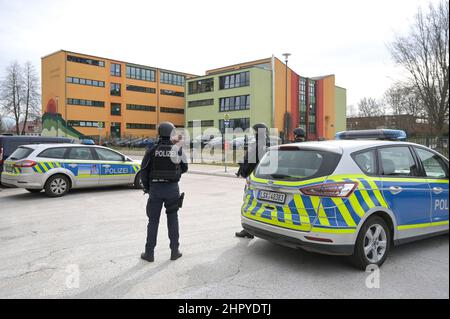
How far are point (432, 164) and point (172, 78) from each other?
2615 inches

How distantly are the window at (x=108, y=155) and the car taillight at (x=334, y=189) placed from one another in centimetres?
812

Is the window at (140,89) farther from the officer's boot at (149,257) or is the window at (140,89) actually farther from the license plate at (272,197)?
the license plate at (272,197)

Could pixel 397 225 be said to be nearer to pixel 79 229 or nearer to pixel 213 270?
pixel 213 270

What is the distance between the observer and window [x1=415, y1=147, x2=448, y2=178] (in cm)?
468

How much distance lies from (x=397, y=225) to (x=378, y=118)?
54608 mm

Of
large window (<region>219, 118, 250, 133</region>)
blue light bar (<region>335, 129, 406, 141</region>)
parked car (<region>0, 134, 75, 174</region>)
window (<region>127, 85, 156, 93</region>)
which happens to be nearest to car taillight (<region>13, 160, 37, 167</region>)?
parked car (<region>0, 134, 75, 174</region>)

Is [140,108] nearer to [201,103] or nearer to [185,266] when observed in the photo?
[201,103]

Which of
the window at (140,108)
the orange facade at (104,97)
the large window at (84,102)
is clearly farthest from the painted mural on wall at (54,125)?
the window at (140,108)

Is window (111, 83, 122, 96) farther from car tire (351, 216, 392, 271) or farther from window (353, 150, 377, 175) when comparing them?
car tire (351, 216, 392, 271)

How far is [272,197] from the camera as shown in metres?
4.34

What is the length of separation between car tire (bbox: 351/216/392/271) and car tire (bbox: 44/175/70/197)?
830 centimetres

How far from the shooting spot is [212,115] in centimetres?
5509

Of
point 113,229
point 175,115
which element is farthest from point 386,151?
point 175,115

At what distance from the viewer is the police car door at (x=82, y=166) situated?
9906 mm
